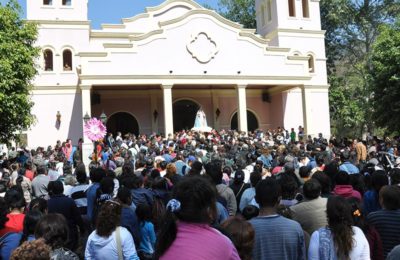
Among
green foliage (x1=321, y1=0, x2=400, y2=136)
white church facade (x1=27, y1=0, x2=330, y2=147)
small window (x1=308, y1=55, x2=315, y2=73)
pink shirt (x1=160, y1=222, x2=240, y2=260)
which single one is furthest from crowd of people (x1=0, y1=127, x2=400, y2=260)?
green foliage (x1=321, y1=0, x2=400, y2=136)

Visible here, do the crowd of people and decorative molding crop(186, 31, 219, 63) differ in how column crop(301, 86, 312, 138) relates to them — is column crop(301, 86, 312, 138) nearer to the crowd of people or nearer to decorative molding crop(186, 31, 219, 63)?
decorative molding crop(186, 31, 219, 63)

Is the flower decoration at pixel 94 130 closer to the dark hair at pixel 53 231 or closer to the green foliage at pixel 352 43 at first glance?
the dark hair at pixel 53 231

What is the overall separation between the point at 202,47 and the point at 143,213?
22.8 metres

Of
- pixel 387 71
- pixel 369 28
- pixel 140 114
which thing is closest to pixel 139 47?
pixel 140 114

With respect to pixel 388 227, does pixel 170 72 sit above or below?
above

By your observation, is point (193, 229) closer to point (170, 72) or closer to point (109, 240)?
point (109, 240)

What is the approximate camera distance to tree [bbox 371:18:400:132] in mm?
24016

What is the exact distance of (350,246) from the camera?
3.61 meters

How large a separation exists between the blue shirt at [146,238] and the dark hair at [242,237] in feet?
8.31

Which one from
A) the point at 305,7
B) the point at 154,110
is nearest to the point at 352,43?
the point at 305,7

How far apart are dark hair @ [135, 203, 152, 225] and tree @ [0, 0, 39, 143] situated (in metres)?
12.7

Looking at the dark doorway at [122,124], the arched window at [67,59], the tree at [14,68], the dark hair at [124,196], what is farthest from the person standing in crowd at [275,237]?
the arched window at [67,59]

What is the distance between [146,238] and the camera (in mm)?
5547

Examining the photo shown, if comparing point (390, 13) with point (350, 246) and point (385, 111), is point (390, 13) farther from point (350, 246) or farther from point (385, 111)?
point (350, 246)
